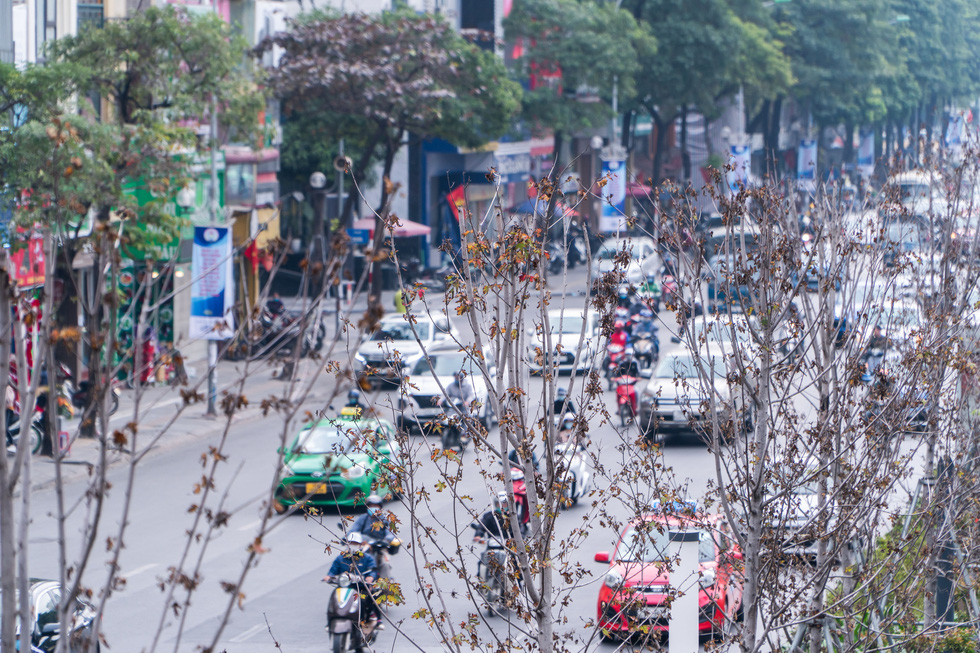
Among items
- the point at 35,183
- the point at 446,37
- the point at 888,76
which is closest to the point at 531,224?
the point at 35,183

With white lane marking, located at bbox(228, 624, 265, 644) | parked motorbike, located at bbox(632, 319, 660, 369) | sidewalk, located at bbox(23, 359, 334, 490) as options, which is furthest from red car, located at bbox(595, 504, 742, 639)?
parked motorbike, located at bbox(632, 319, 660, 369)

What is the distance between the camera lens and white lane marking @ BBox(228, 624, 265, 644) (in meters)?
13.1

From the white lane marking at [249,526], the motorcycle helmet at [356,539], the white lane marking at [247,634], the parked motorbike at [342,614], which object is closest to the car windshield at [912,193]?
the motorcycle helmet at [356,539]

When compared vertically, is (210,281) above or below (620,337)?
above

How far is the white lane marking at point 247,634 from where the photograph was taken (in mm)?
13148

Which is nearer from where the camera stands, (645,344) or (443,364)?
(443,364)

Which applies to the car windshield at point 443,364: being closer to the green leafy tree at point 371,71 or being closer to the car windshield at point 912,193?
the green leafy tree at point 371,71

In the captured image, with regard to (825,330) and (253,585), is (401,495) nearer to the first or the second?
(825,330)

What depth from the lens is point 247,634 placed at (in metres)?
13.4

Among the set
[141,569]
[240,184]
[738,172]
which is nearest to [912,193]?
[141,569]

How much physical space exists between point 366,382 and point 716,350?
18.3 metres

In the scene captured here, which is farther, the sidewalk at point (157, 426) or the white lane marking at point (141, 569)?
the sidewalk at point (157, 426)

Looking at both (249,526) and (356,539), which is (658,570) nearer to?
(356,539)

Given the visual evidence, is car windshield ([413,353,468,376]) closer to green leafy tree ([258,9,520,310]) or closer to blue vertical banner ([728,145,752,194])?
blue vertical banner ([728,145,752,194])
